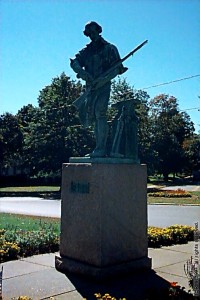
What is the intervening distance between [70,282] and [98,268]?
0.46m

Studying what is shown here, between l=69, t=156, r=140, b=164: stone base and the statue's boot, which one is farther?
the statue's boot

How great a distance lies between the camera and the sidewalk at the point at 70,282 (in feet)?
17.7

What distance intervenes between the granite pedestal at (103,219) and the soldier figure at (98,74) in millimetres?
646

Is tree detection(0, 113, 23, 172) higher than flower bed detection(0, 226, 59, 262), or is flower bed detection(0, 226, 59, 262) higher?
tree detection(0, 113, 23, 172)

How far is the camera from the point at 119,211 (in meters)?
6.41

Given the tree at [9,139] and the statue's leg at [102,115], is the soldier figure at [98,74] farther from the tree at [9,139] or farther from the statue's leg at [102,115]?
the tree at [9,139]

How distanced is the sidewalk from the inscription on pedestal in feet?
4.23

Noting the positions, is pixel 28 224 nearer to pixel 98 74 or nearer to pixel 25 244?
pixel 25 244

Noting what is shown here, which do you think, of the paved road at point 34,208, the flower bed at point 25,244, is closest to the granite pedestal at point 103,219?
the flower bed at point 25,244

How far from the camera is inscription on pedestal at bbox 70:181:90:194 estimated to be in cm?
638

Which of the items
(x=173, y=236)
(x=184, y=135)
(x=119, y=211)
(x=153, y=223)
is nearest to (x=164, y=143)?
(x=184, y=135)

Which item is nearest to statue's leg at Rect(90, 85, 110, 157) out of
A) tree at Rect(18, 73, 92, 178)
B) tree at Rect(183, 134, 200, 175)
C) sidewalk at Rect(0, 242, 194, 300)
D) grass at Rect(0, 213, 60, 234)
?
sidewalk at Rect(0, 242, 194, 300)

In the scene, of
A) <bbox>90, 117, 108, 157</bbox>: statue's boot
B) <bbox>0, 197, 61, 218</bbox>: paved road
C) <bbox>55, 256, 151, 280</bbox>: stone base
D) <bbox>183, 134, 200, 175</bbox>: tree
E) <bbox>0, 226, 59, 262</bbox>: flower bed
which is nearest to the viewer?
<bbox>55, 256, 151, 280</bbox>: stone base

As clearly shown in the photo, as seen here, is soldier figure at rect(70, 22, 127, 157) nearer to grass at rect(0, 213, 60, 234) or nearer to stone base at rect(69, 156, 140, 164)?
stone base at rect(69, 156, 140, 164)
